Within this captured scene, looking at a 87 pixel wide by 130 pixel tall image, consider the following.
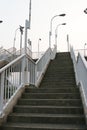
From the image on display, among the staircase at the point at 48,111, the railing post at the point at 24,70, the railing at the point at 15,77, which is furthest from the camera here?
the railing post at the point at 24,70

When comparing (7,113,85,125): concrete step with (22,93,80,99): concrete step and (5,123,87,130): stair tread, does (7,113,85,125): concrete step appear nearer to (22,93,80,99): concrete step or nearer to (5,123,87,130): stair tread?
(5,123,87,130): stair tread

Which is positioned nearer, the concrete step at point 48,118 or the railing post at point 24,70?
the concrete step at point 48,118

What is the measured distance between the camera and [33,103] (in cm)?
794

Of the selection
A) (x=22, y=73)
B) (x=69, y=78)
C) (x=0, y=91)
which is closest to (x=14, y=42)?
(x=69, y=78)

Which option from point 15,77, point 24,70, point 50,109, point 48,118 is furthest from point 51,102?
point 24,70

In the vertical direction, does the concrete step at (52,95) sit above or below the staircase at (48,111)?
above

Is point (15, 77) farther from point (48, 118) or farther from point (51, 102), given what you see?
point (48, 118)

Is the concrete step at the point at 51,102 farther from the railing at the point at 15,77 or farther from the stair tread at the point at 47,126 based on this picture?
the stair tread at the point at 47,126

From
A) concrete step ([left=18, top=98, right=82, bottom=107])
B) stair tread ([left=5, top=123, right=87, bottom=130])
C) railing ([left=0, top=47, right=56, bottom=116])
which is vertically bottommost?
stair tread ([left=5, top=123, right=87, bottom=130])

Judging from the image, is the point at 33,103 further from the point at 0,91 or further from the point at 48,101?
the point at 0,91

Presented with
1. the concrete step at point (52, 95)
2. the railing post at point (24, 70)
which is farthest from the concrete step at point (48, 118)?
the railing post at point (24, 70)

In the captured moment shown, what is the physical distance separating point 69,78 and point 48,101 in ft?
18.5

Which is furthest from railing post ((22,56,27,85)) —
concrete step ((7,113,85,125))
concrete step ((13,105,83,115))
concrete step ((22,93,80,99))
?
concrete step ((7,113,85,125))

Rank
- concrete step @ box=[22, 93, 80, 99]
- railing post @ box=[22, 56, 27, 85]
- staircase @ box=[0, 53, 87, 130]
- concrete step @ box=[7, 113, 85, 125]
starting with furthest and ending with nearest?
railing post @ box=[22, 56, 27, 85]
concrete step @ box=[22, 93, 80, 99]
concrete step @ box=[7, 113, 85, 125]
staircase @ box=[0, 53, 87, 130]
